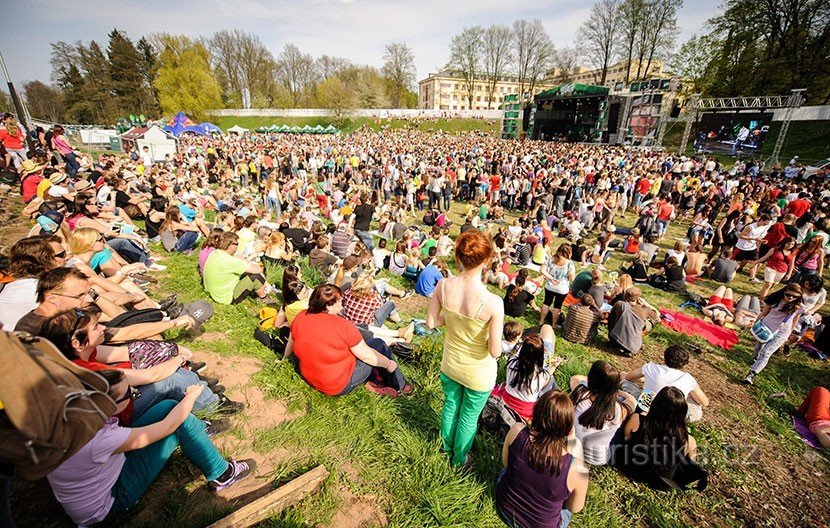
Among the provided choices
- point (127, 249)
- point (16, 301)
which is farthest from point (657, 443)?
point (127, 249)

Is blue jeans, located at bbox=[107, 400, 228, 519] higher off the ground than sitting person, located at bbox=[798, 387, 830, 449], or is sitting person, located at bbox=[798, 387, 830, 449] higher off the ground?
blue jeans, located at bbox=[107, 400, 228, 519]

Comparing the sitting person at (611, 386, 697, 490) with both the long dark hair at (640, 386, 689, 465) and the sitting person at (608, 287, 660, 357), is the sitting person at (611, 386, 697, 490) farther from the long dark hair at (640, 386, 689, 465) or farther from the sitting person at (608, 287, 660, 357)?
the sitting person at (608, 287, 660, 357)

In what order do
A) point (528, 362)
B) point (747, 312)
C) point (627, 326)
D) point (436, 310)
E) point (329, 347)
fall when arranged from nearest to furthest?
1. point (436, 310)
2. point (329, 347)
3. point (528, 362)
4. point (627, 326)
5. point (747, 312)

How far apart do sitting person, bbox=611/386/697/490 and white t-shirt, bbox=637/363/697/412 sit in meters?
0.60

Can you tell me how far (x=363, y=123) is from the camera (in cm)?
5691

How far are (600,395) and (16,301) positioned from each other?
18.2 feet

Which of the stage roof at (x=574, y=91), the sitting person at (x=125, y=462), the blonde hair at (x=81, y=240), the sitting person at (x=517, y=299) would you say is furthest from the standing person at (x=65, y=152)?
the stage roof at (x=574, y=91)

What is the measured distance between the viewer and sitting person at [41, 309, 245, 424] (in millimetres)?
2338

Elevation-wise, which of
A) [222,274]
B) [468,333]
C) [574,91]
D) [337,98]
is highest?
[337,98]

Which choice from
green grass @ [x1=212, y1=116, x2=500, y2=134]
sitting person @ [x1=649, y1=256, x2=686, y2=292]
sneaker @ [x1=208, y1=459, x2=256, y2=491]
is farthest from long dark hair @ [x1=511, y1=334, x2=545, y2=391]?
green grass @ [x1=212, y1=116, x2=500, y2=134]

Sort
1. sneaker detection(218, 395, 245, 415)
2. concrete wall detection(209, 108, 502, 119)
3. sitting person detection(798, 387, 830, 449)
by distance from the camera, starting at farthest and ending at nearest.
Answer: concrete wall detection(209, 108, 502, 119), sitting person detection(798, 387, 830, 449), sneaker detection(218, 395, 245, 415)

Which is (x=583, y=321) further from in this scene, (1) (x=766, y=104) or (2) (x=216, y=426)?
(1) (x=766, y=104)

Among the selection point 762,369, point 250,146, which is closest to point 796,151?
point 762,369

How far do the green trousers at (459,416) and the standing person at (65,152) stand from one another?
1593 centimetres
